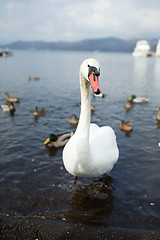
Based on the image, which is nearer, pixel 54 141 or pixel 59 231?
pixel 59 231

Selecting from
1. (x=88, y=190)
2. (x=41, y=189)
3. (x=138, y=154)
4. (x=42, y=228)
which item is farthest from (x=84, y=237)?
(x=138, y=154)

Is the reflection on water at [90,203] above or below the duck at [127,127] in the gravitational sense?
below

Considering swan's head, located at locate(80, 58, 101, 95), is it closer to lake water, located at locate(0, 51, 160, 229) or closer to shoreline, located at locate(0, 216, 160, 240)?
shoreline, located at locate(0, 216, 160, 240)

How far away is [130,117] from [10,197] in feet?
34.5

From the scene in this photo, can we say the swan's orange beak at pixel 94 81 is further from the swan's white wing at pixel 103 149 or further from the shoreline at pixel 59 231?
the shoreline at pixel 59 231

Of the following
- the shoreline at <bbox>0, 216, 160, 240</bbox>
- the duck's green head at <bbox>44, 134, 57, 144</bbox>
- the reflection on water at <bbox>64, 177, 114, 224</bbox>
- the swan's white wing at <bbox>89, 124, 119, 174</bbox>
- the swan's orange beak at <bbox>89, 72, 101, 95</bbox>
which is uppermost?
the swan's orange beak at <bbox>89, 72, 101, 95</bbox>

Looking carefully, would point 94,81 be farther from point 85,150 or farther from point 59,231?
point 59,231

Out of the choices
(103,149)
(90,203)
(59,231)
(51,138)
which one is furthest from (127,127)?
(59,231)

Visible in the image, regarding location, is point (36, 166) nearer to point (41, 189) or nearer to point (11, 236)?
point (41, 189)

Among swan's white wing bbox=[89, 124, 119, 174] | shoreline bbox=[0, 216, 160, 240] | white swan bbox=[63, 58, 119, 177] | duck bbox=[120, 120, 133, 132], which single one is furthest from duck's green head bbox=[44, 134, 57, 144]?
shoreline bbox=[0, 216, 160, 240]

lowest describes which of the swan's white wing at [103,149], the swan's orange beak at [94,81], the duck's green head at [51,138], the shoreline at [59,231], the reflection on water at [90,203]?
the reflection on water at [90,203]

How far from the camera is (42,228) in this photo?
5020mm

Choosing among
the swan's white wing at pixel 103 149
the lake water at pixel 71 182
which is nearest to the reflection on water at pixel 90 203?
the lake water at pixel 71 182

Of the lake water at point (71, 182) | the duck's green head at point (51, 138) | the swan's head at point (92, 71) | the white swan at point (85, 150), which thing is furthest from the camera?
the duck's green head at point (51, 138)
